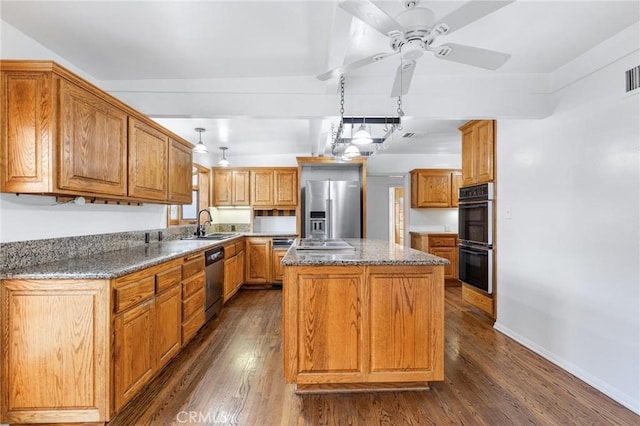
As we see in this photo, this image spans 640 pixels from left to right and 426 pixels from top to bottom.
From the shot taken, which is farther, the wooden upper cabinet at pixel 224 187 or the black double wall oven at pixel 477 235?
the wooden upper cabinet at pixel 224 187

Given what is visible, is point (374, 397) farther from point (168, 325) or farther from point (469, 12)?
point (469, 12)

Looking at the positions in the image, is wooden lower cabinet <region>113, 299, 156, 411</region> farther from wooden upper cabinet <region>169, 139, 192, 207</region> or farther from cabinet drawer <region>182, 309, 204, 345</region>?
wooden upper cabinet <region>169, 139, 192, 207</region>

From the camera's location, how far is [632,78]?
81.0 inches

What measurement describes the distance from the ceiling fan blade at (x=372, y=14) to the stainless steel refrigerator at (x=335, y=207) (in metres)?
3.64

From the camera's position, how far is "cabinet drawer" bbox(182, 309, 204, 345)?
271 cm

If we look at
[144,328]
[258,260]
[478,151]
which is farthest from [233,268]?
[478,151]

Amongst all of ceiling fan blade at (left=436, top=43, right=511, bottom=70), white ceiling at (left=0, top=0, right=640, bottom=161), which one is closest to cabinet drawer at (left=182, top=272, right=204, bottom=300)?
white ceiling at (left=0, top=0, right=640, bottom=161)

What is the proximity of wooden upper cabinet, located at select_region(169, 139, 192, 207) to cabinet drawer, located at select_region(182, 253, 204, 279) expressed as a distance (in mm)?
718

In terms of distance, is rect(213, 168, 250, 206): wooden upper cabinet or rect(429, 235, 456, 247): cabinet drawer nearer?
rect(429, 235, 456, 247): cabinet drawer

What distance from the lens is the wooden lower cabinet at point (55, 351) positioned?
169cm

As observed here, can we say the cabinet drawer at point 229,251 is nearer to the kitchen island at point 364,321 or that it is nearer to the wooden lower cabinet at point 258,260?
the wooden lower cabinet at point 258,260

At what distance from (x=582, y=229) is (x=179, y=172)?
378 cm

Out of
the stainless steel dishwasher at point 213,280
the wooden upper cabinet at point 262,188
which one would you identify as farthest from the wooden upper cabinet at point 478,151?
the stainless steel dishwasher at point 213,280

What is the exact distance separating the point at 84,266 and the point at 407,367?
2.18m
